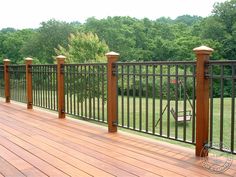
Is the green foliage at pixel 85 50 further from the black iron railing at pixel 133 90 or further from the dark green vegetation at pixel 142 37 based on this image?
the dark green vegetation at pixel 142 37

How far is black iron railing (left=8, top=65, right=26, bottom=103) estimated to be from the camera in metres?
8.10

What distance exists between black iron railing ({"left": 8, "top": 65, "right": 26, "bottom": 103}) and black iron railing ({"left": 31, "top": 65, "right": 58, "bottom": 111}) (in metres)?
0.60

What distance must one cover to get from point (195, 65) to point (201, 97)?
35cm

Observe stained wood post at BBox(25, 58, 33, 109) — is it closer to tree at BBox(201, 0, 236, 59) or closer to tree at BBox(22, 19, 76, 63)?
tree at BBox(201, 0, 236, 59)

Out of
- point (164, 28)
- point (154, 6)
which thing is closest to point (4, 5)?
point (164, 28)

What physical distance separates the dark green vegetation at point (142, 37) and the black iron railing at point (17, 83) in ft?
89.2

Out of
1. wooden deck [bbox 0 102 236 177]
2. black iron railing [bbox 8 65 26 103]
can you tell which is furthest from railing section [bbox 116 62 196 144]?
black iron railing [bbox 8 65 26 103]

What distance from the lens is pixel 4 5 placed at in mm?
23578

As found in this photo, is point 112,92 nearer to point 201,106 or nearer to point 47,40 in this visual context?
point 201,106

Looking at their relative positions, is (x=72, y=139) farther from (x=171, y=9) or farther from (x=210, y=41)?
(x=171, y=9)

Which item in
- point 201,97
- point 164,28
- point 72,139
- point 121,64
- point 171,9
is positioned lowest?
point 72,139

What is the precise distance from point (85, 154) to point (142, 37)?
3816cm

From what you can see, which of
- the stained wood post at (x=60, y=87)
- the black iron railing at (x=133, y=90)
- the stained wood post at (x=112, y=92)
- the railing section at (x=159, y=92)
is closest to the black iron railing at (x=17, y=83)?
the black iron railing at (x=133, y=90)

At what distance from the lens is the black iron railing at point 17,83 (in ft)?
26.6
